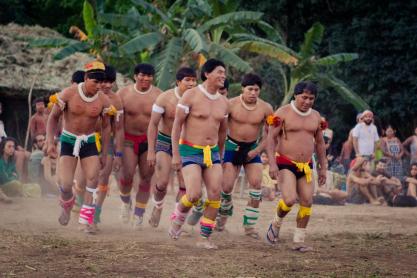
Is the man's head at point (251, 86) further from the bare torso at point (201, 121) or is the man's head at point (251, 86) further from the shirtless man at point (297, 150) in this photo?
the bare torso at point (201, 121)

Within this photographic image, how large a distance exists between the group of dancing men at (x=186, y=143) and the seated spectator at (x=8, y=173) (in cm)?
361

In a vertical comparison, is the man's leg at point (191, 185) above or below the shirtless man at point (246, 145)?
below

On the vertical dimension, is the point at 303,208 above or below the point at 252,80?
below

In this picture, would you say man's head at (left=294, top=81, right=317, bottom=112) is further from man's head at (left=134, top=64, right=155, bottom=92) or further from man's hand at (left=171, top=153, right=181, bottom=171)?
man's head at (left=134, top=64, right=155, bottom=92)

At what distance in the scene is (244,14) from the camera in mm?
19859

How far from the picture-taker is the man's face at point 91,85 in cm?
1038

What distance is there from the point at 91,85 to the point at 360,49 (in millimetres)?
15591

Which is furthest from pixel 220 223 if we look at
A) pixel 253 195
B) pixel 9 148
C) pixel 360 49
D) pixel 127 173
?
pixel 360 49

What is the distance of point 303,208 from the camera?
1005 centimetres

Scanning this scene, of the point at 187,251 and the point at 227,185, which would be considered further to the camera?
the point at 227,185

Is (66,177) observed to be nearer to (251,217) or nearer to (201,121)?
(201,121)

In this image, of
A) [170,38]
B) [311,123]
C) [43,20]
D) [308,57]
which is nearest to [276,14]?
[308,57]

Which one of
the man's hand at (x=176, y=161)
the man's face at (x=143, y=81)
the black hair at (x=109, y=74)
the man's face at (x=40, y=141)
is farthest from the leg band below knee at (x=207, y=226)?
the man's face at (x=40, y=141)

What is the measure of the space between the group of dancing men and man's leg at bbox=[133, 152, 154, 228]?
13mm
